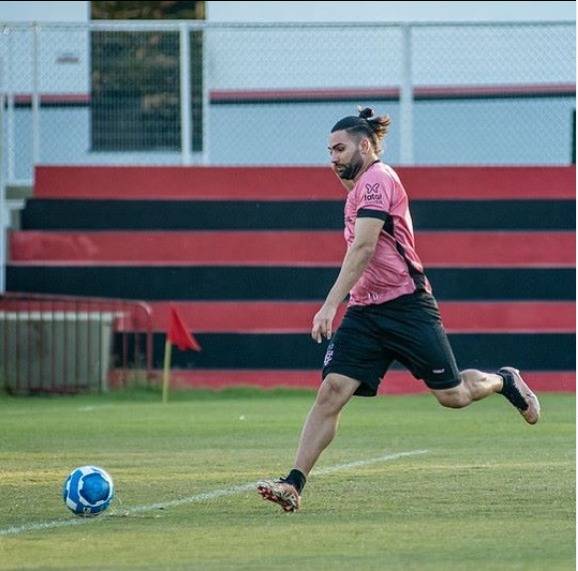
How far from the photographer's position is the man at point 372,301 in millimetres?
9016

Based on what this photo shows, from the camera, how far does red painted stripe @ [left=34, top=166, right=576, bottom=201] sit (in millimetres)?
23859

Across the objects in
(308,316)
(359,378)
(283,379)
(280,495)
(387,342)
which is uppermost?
(387,342)

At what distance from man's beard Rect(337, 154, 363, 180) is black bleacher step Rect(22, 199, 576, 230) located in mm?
14488

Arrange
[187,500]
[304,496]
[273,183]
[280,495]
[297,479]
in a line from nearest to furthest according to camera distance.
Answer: [280,495] → [297,479] → [187,500] → [304,496] → [273,183]

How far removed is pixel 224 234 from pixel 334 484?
45.2 ft

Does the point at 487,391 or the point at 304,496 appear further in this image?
the point at 487,391

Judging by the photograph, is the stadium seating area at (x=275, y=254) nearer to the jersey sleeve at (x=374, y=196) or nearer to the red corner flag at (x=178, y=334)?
the red corner flag at (x=178, y=334)

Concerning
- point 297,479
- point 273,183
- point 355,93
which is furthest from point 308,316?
point 297,479

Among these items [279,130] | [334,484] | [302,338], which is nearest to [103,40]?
[279,130]

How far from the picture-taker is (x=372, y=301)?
9.22 metres

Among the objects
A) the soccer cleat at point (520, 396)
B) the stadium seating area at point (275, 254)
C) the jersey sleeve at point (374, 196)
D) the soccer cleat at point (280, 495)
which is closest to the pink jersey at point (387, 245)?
the jersey sleeve at point (374, 196)

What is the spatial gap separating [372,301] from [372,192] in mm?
573

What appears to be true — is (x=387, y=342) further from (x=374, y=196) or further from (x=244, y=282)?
(x=244, y=282)

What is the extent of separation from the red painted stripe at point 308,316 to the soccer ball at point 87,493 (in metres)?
14.7
